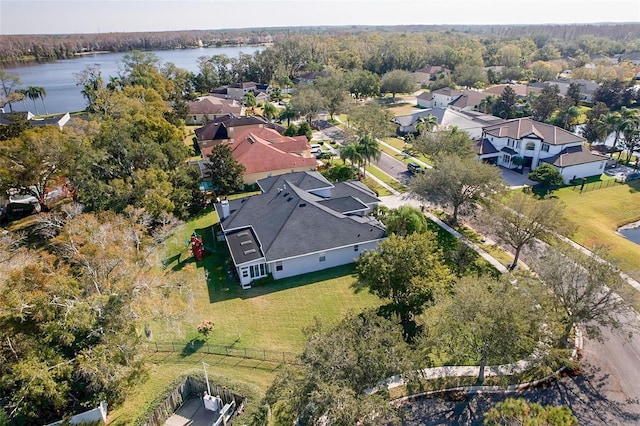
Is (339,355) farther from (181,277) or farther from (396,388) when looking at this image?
(181,277)

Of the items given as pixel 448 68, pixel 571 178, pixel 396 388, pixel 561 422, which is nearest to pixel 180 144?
pixel 396 388

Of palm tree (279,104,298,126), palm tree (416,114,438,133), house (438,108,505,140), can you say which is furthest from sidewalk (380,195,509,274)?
palm tree (279,104,298,126)

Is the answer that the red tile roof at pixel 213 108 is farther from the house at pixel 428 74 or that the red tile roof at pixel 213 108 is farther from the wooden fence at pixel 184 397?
the wooden fence at pixel 184 397

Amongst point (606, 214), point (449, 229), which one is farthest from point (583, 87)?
point (449, 229)

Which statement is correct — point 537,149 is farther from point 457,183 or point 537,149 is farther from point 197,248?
point 197,248

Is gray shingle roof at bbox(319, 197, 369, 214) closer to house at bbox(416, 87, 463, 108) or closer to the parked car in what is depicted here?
the parked car

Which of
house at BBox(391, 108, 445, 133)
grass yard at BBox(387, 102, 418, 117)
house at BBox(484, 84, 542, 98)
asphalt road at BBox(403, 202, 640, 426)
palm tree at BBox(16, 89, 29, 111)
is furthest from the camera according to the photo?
palm tree at BBox(16, 89, 29, 111)

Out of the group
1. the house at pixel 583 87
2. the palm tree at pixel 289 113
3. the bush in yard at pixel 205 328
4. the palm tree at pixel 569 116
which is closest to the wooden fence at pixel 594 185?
the palm tree at pixel 569 116
